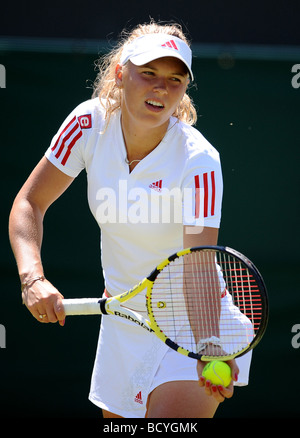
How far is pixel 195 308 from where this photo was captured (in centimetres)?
227

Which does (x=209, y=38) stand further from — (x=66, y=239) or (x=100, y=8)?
(x=66, y=239)

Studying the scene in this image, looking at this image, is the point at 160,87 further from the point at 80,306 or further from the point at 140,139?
the point at 80,306

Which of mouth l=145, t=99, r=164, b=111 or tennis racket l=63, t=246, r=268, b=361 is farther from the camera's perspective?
mouth l=145, t=99, r=164, b=111

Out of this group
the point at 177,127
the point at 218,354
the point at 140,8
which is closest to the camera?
the point at 218,354

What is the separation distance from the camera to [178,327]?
249cm

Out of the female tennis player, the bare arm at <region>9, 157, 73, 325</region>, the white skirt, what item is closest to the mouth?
the female tennis player

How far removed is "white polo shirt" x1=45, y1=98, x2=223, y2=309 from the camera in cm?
236

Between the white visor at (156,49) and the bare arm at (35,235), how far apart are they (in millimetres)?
469

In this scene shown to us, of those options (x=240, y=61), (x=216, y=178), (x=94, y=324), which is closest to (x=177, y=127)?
(x=216, y=178)

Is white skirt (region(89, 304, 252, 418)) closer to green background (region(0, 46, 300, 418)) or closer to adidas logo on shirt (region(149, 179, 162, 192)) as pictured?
adidas logo on shirt (region(149, 179, 162, 192))

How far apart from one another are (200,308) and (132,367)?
1.65ft

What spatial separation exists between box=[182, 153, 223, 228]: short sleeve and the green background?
1487 millimetres

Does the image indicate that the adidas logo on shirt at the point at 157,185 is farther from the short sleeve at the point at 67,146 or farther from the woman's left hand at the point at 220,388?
the woman's left hand at the point at 220,388

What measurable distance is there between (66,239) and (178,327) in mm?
1466
